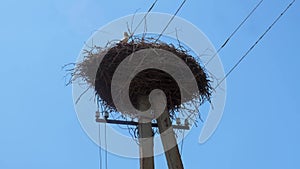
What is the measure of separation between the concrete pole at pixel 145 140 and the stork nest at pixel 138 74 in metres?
0.07

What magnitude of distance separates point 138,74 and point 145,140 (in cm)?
54

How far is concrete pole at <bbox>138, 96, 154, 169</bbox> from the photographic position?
351 cm

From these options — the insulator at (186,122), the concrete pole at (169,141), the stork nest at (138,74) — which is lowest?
the concrete pole at (169,141)

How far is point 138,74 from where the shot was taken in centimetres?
380

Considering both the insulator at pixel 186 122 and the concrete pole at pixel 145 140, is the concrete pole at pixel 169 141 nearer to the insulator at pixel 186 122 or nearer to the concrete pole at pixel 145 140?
the concrete pole at pixel 145 140

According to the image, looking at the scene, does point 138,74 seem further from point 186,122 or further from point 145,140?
point 186,122

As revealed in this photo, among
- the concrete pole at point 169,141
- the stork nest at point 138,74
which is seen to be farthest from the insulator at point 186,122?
the concrete pole at point 169,141

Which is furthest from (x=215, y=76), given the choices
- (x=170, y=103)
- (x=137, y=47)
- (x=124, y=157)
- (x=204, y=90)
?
(x=124, y=157)

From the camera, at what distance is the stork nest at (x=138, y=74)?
3826 millimetres

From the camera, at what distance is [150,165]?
3486 mm

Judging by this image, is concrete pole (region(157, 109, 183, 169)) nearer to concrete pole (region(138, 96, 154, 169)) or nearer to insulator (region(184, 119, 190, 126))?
concrete pole (region(138, 96, 154, 169))

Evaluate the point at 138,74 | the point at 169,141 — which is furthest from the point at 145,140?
the point at 138,74

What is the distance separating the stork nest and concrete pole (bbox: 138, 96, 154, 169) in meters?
0.07

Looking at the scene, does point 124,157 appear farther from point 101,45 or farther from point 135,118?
point 101,45
